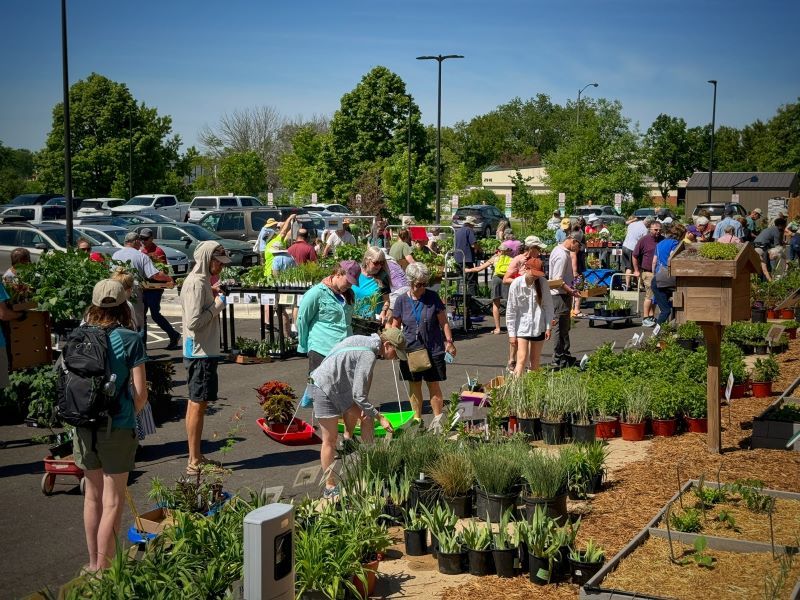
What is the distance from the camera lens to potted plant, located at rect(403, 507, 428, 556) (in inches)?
245

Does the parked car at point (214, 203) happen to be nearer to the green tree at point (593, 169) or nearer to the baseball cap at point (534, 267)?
the green tree at point (593, 169)

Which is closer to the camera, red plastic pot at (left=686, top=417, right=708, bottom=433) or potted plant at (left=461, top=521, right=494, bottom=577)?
potted plant at (left=461, top=521, right=494, bottom=577)

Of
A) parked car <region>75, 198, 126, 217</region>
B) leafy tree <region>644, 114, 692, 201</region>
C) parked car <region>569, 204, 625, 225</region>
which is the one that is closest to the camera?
parked car <region>569, 204, 625, 225</region>

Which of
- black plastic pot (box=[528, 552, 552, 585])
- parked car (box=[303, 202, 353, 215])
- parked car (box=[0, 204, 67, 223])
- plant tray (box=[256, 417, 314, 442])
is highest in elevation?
parked car (box=[303, 202, 353, 215])

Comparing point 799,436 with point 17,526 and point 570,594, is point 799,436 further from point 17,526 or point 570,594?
point 17,526

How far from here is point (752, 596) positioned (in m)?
5.20

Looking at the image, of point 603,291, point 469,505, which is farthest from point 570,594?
point 603,291

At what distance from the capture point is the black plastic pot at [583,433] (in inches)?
347

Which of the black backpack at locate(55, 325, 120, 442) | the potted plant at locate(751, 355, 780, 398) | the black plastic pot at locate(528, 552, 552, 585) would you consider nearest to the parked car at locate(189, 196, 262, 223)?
the potted plant at locate(751, 355, 780, 398)

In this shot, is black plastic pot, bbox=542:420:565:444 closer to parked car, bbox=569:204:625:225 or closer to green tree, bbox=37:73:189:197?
parked car, bbox=569:204:625:225

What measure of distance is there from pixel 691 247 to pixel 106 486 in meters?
5.41

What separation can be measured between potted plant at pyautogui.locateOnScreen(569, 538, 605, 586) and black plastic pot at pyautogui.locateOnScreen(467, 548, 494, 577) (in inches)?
20.0

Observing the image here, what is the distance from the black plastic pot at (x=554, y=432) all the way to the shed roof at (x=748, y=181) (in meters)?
57.3

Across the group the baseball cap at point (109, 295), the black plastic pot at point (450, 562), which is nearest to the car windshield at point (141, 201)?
the baseball cap at point (109, 295)
